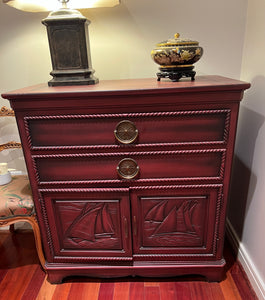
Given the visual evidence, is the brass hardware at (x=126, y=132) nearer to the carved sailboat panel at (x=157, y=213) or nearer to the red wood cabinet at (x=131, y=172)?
the red wood cabinet at (x=131, y=172)

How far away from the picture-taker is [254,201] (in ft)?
3.98

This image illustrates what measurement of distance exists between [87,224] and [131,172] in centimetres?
34

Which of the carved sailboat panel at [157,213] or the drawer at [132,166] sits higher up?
the drawer at [132,166]

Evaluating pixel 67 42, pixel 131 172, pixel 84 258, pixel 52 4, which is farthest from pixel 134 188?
pixel 52 4

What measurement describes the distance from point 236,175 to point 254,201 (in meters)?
0.27

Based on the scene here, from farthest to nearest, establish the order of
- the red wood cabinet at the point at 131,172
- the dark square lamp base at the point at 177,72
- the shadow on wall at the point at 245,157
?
the shadow on wall at the point at 245,157 < the dark square lamp base at the point at 177,72 < the red wood cabinet at the point at 131,172

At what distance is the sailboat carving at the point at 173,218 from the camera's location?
1.09 m

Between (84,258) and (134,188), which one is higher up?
(134,188)

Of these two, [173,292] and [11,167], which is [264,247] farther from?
[11,167]

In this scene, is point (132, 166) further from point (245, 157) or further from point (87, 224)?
point (245, 157)

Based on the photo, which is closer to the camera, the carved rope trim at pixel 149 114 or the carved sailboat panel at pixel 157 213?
the carved rope trim at pixel 149 114

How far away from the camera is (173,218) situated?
3.64 ft

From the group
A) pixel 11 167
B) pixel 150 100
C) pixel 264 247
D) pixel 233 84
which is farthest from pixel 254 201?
pixel 11 167

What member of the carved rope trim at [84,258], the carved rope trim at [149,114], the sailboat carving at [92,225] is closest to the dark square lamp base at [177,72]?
the carved rope trim at [149,114]
